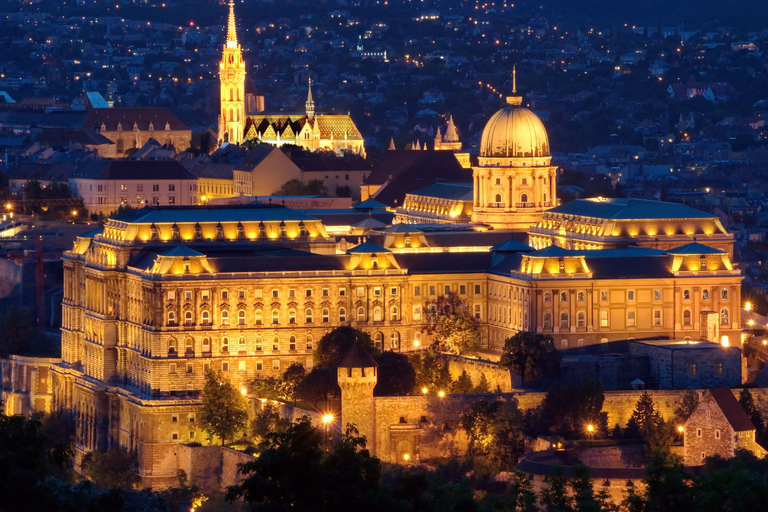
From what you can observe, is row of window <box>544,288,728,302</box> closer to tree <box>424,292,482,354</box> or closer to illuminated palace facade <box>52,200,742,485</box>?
illuminated palace facade <box>52,200,742,485</box>

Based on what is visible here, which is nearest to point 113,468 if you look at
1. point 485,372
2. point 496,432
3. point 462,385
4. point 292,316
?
point 292,316

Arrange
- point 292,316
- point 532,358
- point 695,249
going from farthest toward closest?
point 695,249 → point 292,316 → point 532,358

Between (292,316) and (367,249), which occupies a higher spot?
(367,249)

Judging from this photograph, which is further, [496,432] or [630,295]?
[630,295]

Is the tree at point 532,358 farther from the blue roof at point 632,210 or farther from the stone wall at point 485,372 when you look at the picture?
the blue roof at point 632,210

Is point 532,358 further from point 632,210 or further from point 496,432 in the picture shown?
point 632,210
